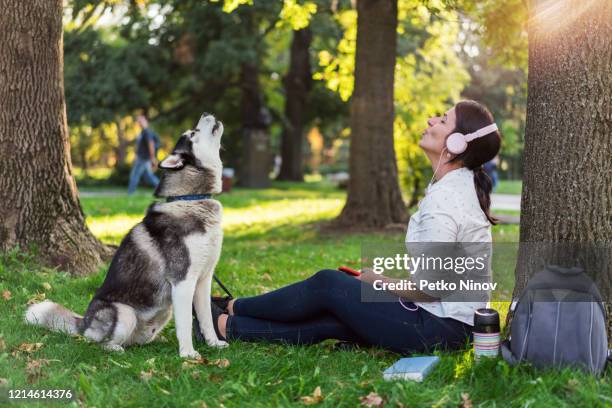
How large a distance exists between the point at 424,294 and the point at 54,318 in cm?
253

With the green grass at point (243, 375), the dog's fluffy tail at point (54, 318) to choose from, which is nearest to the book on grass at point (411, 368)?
the green grass at point (243, 375)

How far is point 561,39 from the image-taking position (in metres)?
4.34

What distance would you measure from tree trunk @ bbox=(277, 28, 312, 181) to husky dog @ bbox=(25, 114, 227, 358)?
2372 centimetres

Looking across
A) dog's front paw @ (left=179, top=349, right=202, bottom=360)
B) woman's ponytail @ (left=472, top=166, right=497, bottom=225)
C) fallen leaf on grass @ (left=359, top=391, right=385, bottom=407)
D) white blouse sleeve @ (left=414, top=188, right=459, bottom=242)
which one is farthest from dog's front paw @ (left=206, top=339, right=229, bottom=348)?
woman's ponytail @ (left=472, top=166, right=497, bottom=225)

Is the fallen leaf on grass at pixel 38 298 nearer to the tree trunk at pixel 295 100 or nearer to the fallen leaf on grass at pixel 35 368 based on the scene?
the fallen leaf on grass at pixel 35 368

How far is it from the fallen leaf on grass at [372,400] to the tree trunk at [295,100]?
25155 millimetres

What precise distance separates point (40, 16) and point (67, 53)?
1876 cm

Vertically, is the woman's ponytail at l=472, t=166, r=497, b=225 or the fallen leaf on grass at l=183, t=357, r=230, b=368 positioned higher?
the woman's ponytail at l=472, t=166, r=497, b=225

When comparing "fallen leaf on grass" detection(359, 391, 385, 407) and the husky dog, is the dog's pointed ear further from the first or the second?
"fallen leaf on grass" detection(359, 391, 385, 407)

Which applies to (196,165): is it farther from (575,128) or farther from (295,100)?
(295,100)

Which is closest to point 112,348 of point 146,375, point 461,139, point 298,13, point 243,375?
point 146,375

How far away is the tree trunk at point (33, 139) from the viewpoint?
6660 mm

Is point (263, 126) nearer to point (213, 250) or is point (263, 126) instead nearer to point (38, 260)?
point (38, 260)

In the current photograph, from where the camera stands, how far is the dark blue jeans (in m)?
4.33
